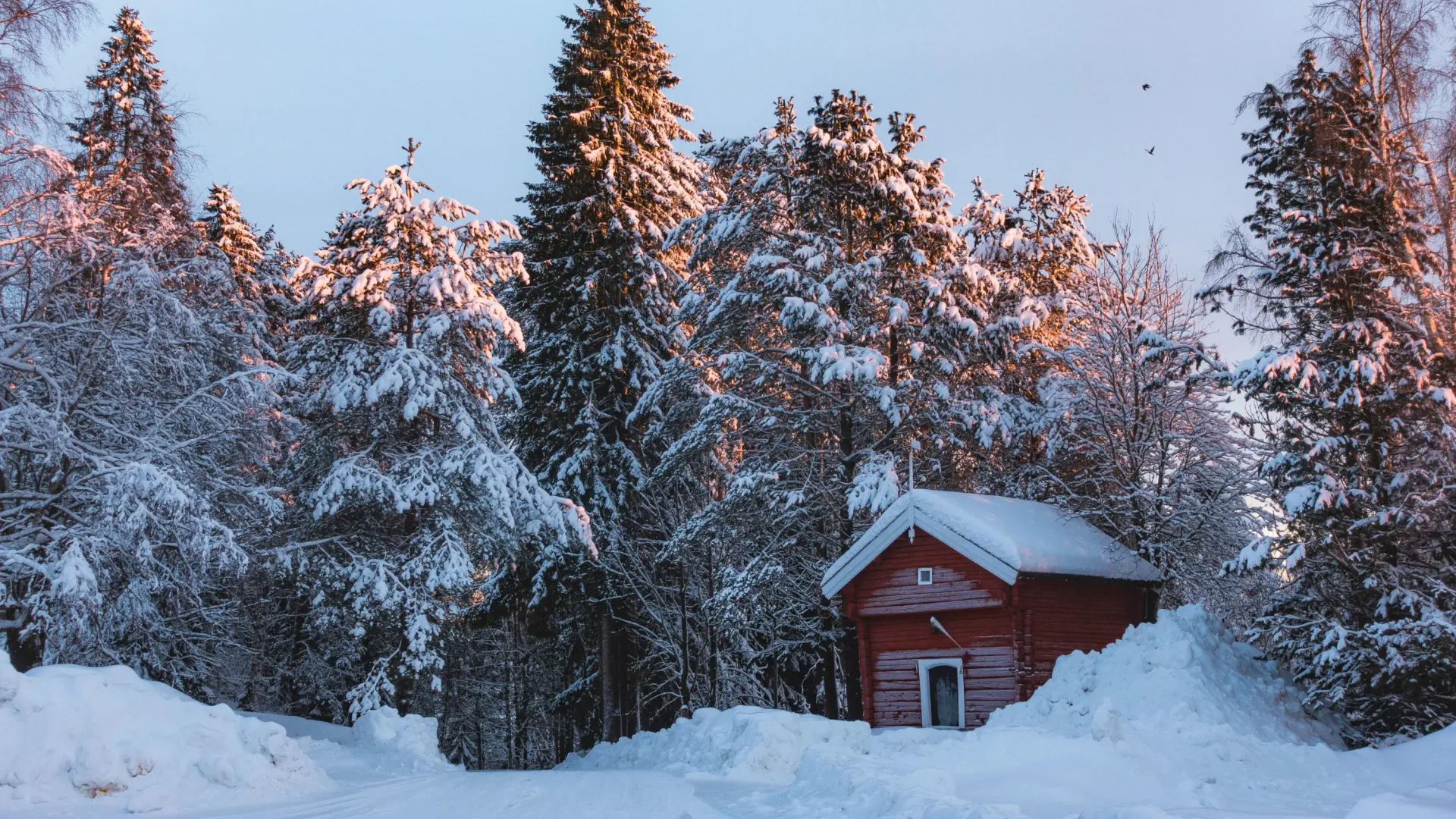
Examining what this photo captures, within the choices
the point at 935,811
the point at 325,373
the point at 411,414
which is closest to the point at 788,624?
the point at 411,414

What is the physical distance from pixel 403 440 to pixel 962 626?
1162 centimetres

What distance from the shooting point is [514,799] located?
11.1 m

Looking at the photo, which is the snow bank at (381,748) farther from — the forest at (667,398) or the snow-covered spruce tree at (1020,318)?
the snow-covered spruce tree at (1020,318)

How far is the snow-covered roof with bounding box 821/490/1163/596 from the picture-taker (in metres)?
16.6

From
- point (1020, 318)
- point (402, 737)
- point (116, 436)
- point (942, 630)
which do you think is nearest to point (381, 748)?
point (402, 737)

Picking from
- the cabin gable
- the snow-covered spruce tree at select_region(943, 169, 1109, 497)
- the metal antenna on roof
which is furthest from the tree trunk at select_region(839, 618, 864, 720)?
the snow-covered spruce tree at select_region(943, 169, 1109, 497)

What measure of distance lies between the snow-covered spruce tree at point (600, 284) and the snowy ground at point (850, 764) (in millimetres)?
8268

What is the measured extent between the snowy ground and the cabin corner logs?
1.57 metres

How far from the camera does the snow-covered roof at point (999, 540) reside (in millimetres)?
16641

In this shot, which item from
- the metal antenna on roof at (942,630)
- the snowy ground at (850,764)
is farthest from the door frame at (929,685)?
the snowy ground at (850,764)

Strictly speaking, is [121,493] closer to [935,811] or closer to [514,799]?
[514,799]

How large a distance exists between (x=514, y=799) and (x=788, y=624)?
462 inches

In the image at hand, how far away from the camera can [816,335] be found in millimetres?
20484

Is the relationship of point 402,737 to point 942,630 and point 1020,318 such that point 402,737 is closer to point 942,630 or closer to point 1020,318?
point 942,630
